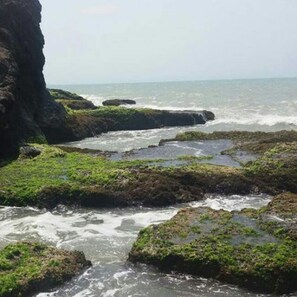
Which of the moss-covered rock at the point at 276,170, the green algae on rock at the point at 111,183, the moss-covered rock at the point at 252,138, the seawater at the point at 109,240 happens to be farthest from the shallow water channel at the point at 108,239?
the moss-covered rock at the point at 252,138

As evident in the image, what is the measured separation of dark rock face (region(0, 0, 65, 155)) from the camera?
132 feet

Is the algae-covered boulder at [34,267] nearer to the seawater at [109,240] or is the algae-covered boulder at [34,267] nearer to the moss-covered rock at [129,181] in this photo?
the seawater at [109,240]

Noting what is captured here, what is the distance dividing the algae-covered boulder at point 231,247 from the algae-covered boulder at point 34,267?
246cm

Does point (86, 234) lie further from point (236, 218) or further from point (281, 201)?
point (281, 201)

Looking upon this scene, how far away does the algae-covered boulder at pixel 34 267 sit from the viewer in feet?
45.9

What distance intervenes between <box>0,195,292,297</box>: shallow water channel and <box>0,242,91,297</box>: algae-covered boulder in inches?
14.2

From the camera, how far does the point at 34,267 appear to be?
14.9 meters

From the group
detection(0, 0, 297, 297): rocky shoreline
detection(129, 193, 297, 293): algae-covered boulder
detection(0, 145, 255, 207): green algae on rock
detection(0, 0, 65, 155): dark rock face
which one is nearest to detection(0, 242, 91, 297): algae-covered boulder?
detection(0, 0, 297, 297): rocky shoreline

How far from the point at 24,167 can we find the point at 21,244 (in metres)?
13.8

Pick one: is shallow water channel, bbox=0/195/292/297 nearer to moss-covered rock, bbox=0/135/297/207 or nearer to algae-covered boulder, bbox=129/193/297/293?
algae-covered boulder, bbox=129/193/297/293

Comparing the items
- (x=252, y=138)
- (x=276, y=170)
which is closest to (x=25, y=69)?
(x=252, y=138)

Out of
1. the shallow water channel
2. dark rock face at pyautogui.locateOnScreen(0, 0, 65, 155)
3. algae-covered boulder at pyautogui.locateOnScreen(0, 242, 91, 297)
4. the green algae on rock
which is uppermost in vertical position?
dark rock face at pyautogui.locateOnScreen(0, 0, 65, 155)

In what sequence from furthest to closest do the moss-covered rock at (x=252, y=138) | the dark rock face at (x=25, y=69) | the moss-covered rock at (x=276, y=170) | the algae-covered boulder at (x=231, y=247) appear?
the dark rock face at (x=25, y=69), the moss-covered rock at (x=252, y=138), the moss-covered rock at (x=276, y=170), the algae-covered boulder at (x=231, y=247)

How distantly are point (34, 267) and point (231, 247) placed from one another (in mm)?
6882
